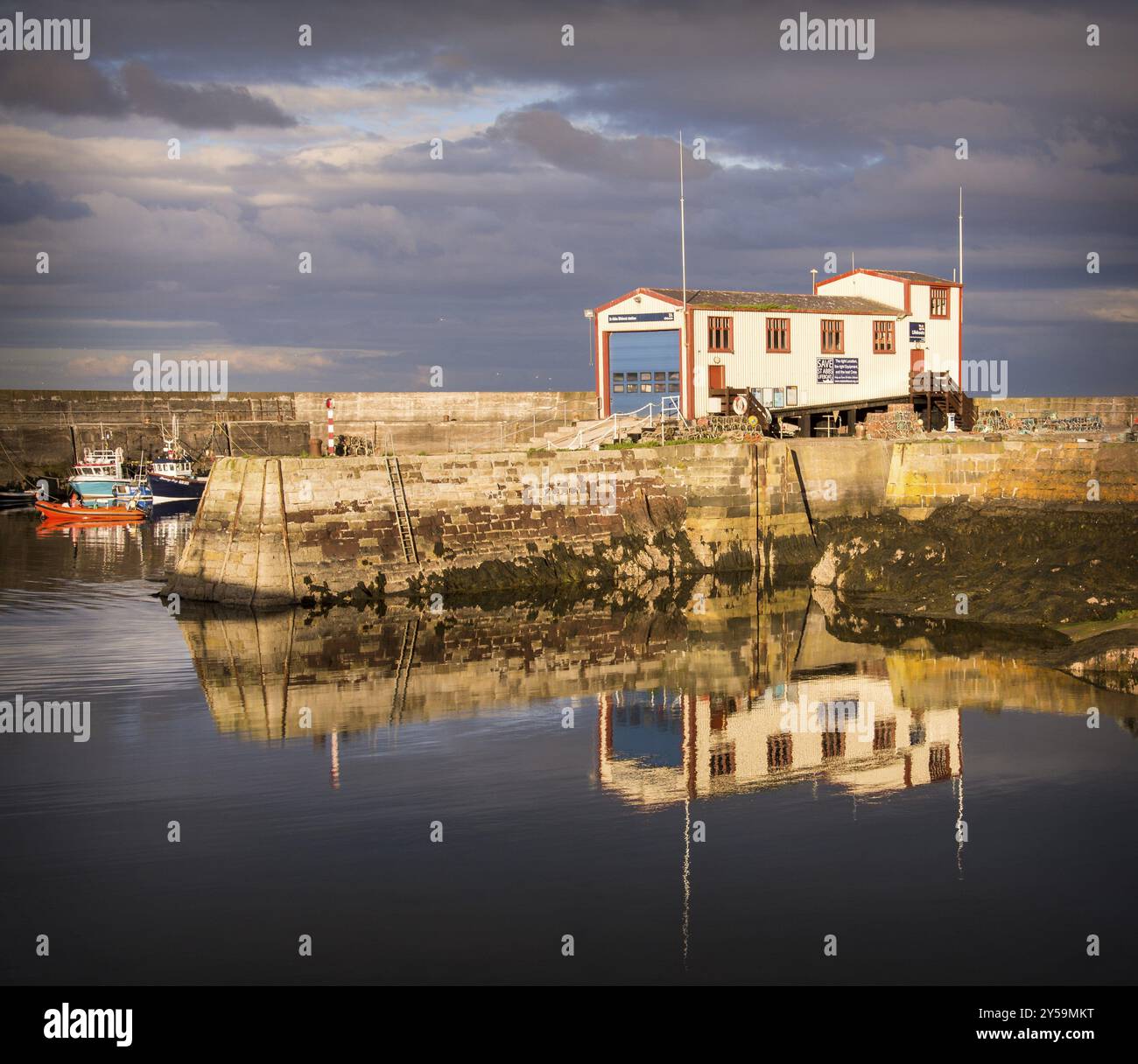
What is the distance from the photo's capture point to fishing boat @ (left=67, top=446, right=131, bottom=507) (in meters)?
68.2

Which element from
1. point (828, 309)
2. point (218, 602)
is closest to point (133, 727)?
point (218, 602)

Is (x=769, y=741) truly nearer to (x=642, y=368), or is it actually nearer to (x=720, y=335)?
(x=642, y=368)

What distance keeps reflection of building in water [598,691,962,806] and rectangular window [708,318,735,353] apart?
70.3 ft

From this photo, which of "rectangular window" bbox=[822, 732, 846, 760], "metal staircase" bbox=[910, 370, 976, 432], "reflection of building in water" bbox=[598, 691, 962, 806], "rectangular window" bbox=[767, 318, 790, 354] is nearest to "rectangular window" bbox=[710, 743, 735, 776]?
"reflection of building in water" bbox=[598, 691, 962, 806]

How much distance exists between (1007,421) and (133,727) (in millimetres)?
33946

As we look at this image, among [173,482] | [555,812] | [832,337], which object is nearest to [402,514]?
[555,812]

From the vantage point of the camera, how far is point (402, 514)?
35969mm

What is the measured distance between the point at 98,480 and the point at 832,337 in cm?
3894

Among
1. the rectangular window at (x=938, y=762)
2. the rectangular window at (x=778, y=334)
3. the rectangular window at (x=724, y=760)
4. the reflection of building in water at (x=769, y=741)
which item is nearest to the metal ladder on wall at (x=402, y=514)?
the reflection of building in water at (x=769, y=741)

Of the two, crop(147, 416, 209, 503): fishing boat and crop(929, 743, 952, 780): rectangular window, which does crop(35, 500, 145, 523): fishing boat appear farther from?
crop(929, 743, 952, 780): rectangular window

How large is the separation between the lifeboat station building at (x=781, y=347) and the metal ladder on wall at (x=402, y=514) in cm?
1286

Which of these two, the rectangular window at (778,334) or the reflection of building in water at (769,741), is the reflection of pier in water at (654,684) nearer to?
the reflection of building in water at (769,741)
